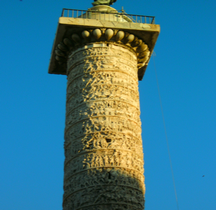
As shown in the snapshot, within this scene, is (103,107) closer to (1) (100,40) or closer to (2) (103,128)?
(2) (103,128)

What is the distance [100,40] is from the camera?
1089 centimetres

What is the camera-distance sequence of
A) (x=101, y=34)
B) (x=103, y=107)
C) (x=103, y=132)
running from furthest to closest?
1. (x=101, y=34)
2. (x=103, y=107)
3. (x=103, y=132)

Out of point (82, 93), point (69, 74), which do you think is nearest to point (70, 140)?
point (82, 93)

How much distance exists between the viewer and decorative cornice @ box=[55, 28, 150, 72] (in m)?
10.8

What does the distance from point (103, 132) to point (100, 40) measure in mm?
2511

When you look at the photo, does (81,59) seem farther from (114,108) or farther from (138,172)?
(138,172)

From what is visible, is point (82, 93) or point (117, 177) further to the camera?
point (82, 93)

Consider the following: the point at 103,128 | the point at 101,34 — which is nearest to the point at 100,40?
the point at 101,34

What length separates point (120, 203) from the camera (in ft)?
28.9

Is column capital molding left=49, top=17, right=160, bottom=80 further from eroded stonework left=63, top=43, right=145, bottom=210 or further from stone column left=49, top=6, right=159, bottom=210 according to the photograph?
eroded stonework left=63, top=43, right=145, bottom=210

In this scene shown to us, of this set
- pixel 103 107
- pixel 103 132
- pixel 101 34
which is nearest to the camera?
pixel 103 132

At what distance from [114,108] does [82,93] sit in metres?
0.86

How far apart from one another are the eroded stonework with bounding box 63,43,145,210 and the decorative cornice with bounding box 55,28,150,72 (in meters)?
0.15

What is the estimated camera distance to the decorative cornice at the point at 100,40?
1082 centimetres
